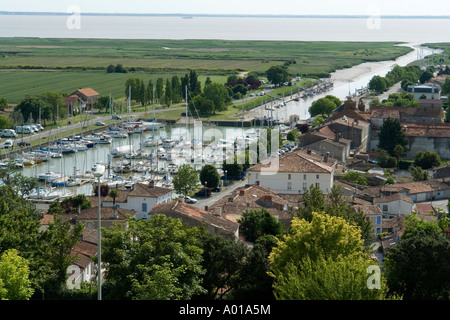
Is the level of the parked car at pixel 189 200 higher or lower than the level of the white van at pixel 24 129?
lower

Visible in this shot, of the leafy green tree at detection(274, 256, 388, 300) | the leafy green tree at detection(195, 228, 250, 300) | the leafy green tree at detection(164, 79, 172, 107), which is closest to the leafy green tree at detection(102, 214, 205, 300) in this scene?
the leafy green tree at detection(195, 228, 250, 300)

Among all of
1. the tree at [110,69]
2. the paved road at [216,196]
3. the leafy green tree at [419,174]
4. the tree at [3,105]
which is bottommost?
the paved road at [216,196]

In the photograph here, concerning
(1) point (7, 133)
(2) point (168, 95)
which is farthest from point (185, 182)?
(2) point (168, 95)

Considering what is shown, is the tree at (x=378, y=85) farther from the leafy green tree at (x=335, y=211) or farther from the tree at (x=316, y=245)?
the tree at (x=316, y=245)

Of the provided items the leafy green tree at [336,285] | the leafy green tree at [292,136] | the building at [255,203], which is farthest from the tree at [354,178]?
the leafy green tree at [336,285]
